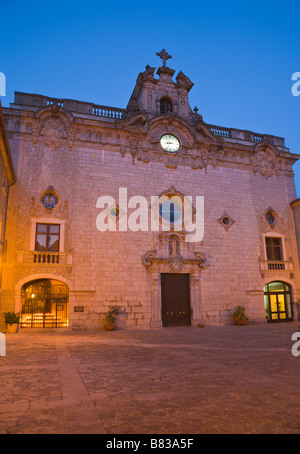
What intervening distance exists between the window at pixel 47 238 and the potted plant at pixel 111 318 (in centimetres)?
450

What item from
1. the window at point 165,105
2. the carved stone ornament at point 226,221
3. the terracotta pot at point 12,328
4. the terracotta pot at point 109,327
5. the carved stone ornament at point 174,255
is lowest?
the terracotta pot at point 109,327

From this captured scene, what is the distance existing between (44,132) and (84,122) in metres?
2.47

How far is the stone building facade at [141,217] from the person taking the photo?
57.0 feet

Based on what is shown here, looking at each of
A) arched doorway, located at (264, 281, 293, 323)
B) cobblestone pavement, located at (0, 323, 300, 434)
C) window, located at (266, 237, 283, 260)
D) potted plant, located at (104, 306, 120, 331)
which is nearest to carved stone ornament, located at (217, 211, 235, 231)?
window, located at (266, 237, 283, 260)

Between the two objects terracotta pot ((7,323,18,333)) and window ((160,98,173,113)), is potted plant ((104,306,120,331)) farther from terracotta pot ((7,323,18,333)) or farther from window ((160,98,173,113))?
window ((160,98,173,113))

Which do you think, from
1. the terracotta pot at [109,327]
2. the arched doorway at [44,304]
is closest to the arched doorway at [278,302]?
the terracotta pot at [109,327]

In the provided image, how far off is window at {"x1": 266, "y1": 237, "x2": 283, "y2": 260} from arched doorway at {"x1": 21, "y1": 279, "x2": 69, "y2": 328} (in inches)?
549

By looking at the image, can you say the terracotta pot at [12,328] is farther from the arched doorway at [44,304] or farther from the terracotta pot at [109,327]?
the terracotta pot at [109,327]

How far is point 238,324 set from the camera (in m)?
19.4

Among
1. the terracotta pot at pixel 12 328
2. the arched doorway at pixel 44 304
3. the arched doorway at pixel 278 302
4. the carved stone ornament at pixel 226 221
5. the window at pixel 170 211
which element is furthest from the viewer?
the arched doorway at pixel 278 302

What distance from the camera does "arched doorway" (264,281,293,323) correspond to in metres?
21.3

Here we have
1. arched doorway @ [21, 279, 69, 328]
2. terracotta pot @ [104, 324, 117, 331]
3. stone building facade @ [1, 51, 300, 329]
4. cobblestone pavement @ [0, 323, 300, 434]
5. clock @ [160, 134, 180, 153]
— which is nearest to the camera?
cobblestone pavement @ [0, 323, 300, 434]

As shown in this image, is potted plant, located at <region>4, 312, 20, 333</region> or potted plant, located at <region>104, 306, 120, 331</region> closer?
potted plant, located at <region>4, 312, 20, 333</region>

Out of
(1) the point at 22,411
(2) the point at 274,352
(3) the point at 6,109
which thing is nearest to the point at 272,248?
(2) the point at 274,352
